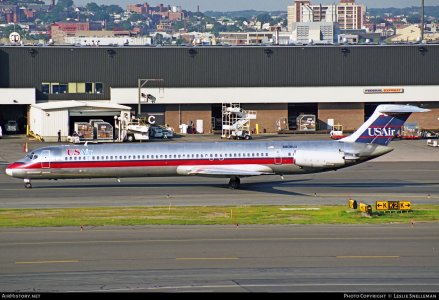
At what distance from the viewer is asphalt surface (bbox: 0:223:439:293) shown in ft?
110

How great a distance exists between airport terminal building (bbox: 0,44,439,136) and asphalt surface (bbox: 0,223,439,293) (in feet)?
204

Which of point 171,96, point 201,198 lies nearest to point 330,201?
point 201,198

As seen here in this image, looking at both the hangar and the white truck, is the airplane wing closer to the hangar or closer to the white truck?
the white truck

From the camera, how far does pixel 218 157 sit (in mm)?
60875

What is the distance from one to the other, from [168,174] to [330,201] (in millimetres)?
11205

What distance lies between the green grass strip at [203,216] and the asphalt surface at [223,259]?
156cm

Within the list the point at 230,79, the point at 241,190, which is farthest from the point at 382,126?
the point at 230,79

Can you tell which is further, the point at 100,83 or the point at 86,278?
the point at 100,83

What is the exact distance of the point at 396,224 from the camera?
4675cm

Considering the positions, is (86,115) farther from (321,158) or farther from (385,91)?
(321,158)

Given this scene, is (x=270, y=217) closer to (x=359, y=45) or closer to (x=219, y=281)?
(x=219, y=281)

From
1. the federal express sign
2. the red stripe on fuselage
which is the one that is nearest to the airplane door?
the red stripe on fuselage

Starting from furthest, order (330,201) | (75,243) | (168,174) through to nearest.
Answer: (168,174), (330,201), (75,243)

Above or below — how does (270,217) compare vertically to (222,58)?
below
